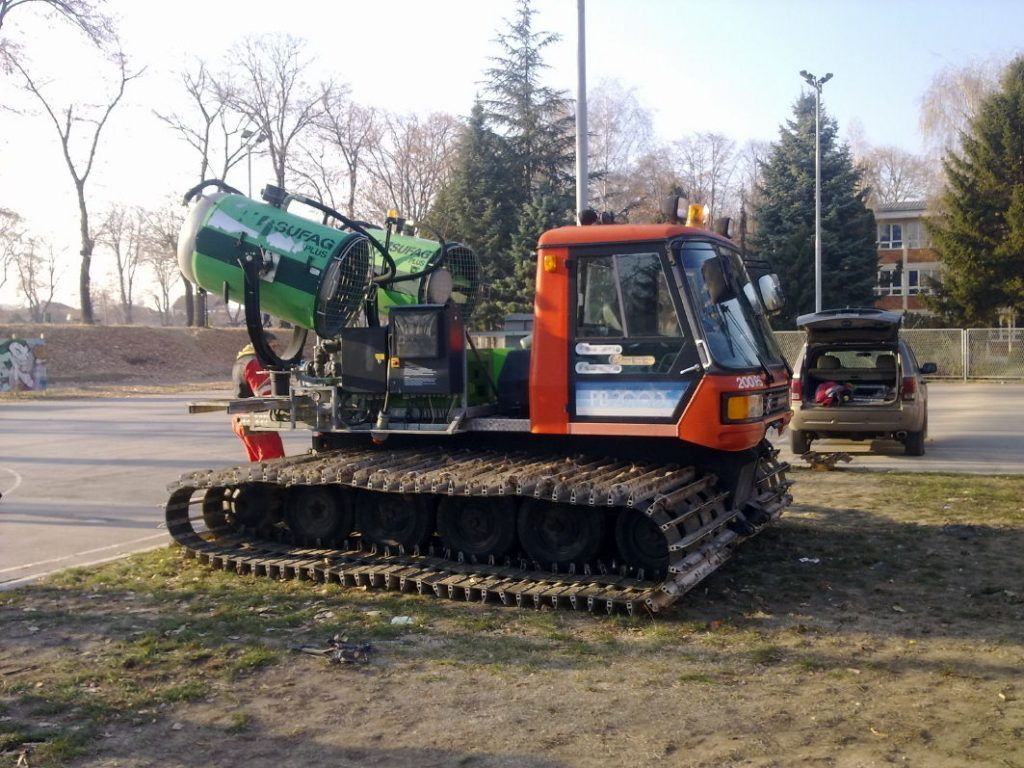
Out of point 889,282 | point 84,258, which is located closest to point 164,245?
point 84,258

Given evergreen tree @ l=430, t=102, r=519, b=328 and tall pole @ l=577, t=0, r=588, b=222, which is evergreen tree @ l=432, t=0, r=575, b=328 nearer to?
evergreen tree @ l=430, t=102, r=519, b=328

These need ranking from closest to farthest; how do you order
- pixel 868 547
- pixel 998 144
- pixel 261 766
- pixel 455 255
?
pixel 261 766 → pixel 868 547 → pixel 455 255 → pixel 998 144

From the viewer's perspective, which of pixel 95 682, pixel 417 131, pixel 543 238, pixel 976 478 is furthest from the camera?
pixel 417 131

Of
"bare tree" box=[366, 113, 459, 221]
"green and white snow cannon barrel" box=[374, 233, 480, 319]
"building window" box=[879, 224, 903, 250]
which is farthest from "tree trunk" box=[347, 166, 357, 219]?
"green and white snow cannon barrel" box=[374, 233, 480, 319]

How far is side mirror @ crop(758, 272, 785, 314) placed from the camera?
830cm

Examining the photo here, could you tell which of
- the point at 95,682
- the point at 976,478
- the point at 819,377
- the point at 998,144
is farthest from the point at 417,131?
the point at 95,682

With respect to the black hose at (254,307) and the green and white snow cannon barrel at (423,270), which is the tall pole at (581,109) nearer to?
the green and white snow cannon barrel at (423,270)

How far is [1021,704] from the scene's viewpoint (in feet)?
16.4

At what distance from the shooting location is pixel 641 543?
7090 millimetres

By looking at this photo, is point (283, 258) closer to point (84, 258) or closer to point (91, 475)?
point (91, 475)

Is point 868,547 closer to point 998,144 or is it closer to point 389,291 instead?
point 389,291

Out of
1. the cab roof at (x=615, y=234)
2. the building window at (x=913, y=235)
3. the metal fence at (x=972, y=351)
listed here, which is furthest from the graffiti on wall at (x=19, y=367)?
the building window at (x=913, y=235)

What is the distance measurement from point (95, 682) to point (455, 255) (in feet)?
16.6

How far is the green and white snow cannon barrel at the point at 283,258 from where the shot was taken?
827cm
